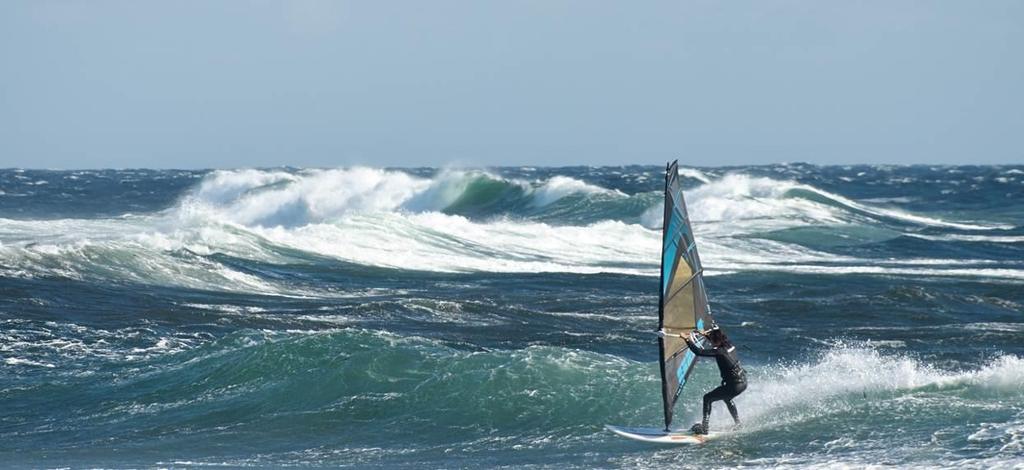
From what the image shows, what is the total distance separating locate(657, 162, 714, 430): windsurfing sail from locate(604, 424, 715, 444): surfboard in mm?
125

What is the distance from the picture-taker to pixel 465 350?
1709 centimetres

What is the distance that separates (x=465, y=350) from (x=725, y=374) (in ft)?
18.8

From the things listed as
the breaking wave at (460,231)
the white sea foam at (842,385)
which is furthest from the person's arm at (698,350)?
the breaking wave at (460,231)

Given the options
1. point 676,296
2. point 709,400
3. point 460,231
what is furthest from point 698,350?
point 460,231

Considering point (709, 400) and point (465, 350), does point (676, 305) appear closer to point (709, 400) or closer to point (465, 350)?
point (709, 400)

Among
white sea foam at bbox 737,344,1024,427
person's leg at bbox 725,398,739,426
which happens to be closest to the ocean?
white sea foam at bbox 737,344,1024,427

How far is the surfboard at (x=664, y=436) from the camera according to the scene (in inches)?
A: 468

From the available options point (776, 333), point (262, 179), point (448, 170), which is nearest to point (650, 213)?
point (448, 170)

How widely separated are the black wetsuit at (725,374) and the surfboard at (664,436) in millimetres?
127

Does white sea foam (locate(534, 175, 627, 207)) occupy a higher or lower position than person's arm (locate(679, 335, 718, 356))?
lower

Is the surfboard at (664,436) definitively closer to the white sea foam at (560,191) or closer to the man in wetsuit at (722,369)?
the man in wetsuit at (722,369)

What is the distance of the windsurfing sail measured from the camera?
37.9 feet

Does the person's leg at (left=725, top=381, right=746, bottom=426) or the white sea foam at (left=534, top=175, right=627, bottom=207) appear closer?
the person's leg at (left=725, top=381, right=746, bottom=426)

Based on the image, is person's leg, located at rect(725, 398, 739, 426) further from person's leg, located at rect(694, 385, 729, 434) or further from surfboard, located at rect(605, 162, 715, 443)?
surfboard, located at rect(605, 162, 715, 443)
